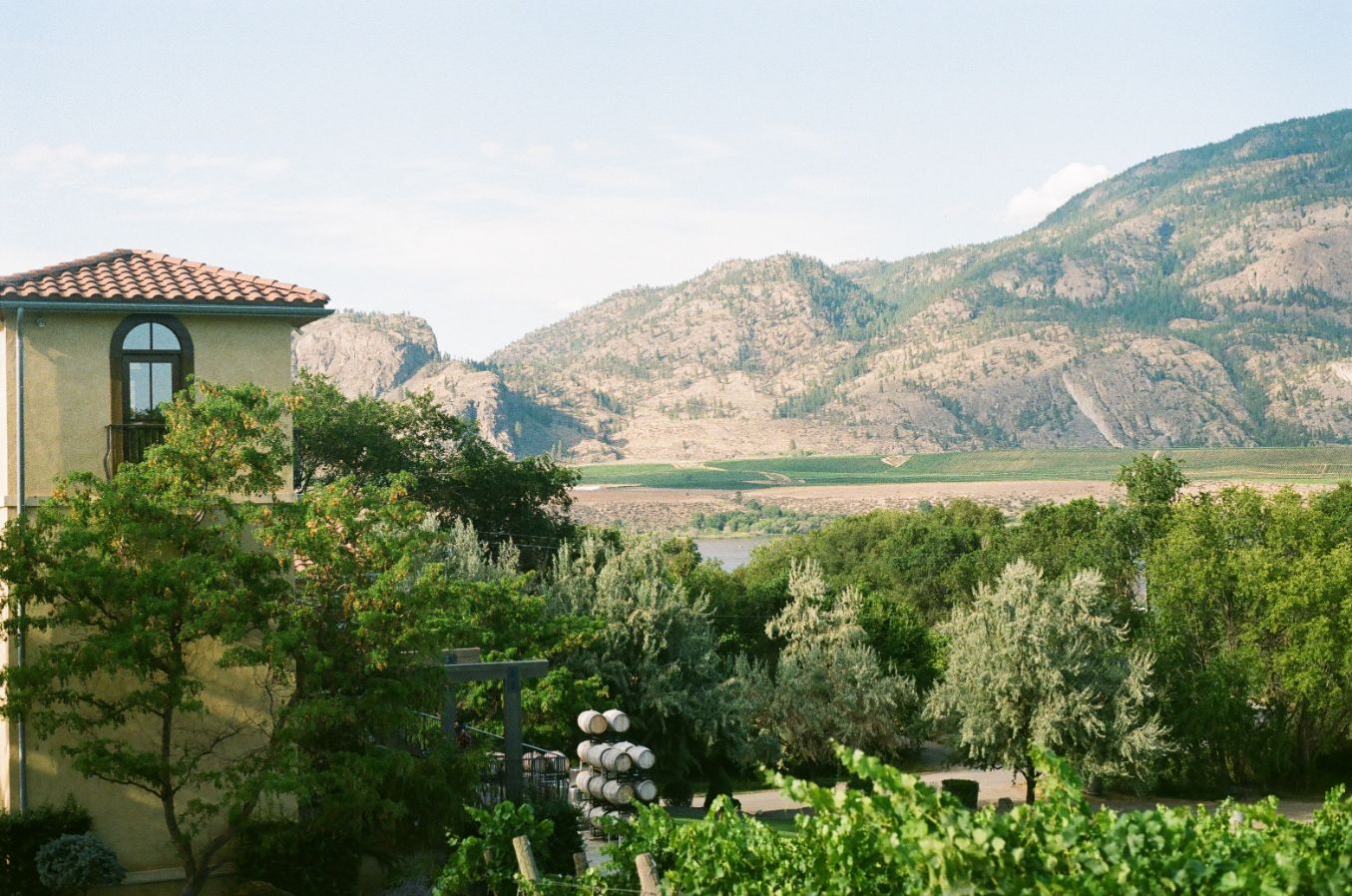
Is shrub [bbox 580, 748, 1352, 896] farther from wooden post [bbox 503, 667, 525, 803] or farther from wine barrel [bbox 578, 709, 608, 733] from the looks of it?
wine barrel [bbox 578, 709, 608, 733]

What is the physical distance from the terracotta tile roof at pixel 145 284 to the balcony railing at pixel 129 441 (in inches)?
58.1

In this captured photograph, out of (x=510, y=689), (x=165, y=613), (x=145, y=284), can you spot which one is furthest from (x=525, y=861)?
(x=145, y=284)

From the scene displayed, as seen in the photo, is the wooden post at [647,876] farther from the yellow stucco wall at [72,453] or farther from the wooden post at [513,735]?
the yellow stucco wall at [72,453]

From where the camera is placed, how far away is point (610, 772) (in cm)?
2147

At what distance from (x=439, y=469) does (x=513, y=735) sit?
35.6 meters

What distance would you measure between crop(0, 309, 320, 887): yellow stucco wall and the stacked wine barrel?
597 cm

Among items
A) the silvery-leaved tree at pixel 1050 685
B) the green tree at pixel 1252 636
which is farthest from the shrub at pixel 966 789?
the green tree at pixel 1252 636

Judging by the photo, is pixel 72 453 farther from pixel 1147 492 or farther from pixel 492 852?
pixel 1147 492

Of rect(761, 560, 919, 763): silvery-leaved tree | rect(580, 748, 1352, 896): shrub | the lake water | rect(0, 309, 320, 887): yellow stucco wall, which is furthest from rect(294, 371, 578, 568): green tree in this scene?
the lake water

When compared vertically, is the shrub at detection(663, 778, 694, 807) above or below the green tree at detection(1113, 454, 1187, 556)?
below

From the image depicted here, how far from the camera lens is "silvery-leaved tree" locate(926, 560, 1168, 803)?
33406mm

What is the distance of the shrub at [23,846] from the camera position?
14961mm

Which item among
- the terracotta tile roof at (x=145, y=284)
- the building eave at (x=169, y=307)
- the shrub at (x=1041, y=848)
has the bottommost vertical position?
the shrub at (x=1041, y=848)

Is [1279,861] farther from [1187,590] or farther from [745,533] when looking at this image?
[745,533]
